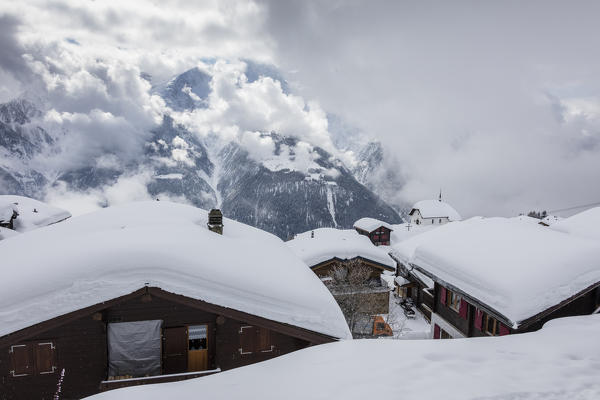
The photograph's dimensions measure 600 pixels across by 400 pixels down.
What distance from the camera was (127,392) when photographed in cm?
597

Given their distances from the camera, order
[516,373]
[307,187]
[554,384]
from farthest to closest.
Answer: [307,187] < [516,373] < [554,384]

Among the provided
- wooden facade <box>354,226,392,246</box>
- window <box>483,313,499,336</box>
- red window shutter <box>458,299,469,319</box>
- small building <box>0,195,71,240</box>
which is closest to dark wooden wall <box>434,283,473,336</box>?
red window shutter <box>458,299,469,319</box>

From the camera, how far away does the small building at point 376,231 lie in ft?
185

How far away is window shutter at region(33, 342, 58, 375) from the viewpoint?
29.2ft

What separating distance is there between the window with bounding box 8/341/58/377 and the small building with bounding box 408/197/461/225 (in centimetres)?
8615

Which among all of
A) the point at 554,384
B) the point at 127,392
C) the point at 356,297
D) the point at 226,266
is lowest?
the point at 356,297

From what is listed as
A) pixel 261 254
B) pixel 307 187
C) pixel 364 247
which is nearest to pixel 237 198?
pixel 307 187

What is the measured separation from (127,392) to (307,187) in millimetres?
190810

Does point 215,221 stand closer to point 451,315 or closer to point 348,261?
point 451,315

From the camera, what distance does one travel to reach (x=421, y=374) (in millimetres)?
5746

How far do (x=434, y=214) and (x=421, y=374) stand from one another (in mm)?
86517

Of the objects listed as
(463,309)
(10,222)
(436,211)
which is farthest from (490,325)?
(436,211)

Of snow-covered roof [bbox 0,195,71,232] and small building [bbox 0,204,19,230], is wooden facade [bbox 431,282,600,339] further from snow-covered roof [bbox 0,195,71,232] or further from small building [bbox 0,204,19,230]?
snow-covered roof [bbox 0,195,71,232]

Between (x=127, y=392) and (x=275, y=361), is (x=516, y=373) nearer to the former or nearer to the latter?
(x=275, y=361)
